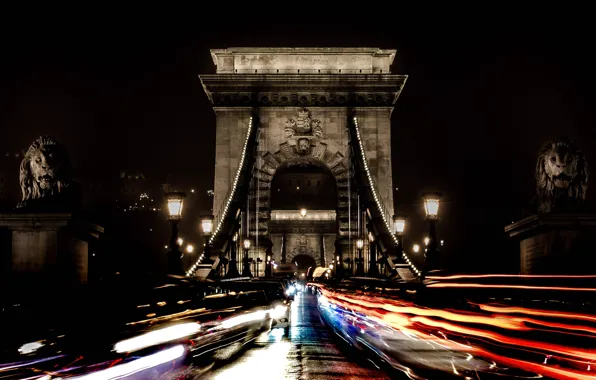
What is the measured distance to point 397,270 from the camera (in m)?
24.8

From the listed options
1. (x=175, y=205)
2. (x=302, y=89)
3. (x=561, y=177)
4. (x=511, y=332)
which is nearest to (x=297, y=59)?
(x=302, y=89)

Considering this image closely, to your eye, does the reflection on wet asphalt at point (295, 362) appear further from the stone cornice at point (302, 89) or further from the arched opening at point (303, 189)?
the arched opening at point (303, 189)

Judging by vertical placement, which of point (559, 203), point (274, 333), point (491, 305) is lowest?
point (274, 333)

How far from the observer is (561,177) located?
18.4m

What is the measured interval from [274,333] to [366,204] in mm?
25100

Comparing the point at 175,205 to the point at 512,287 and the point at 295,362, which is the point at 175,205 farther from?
the point at 512,287

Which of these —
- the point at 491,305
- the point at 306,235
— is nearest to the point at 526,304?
the point at 491,305

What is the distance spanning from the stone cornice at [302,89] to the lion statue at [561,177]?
26.4m

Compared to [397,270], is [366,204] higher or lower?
higher

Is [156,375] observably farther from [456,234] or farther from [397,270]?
[456,234]

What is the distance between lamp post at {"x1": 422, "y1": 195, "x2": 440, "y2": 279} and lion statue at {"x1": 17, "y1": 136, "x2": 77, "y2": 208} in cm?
839

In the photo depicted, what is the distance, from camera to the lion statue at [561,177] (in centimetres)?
1827

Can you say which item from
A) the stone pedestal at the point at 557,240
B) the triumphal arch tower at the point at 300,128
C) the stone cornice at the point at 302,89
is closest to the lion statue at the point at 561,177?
the stone pedestal at the point at 557,240

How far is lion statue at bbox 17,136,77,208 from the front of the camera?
639 inches
